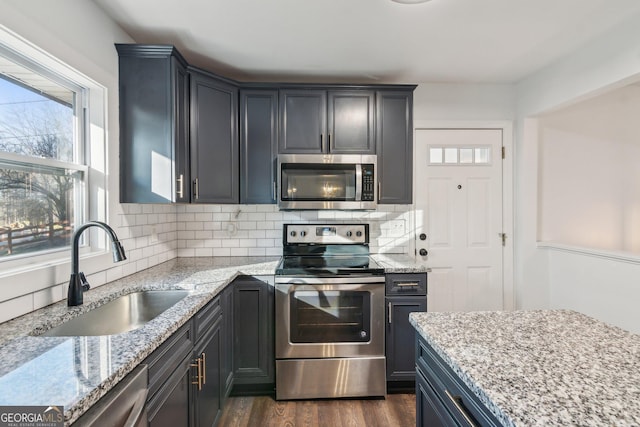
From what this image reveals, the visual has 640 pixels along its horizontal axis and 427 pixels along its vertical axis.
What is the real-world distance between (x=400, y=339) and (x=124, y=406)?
183 cm

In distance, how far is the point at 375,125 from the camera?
2.61 meters

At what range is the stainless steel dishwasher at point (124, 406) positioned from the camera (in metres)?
0.80

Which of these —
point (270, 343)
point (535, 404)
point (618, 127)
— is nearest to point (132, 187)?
point (270, 343)

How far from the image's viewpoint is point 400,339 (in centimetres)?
229

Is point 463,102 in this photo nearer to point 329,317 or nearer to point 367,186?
point 367,186

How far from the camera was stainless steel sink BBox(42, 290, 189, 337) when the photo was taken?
4.42 feet

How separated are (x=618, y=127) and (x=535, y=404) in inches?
139

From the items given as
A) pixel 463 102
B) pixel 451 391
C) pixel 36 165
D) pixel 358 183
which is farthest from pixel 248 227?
pixel 463 102

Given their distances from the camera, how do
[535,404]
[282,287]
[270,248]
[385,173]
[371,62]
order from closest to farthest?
[535,404] < [282,287] < [371,62] < [385,173] < [270,248]

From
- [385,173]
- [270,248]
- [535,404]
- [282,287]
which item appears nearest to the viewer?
[535,404]

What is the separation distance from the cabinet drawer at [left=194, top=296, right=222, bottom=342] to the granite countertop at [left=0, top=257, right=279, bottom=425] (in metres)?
0.06

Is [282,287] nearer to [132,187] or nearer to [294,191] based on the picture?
[294,191]

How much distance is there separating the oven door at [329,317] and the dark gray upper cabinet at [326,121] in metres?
1.09

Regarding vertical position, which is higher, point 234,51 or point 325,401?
point 234,51
